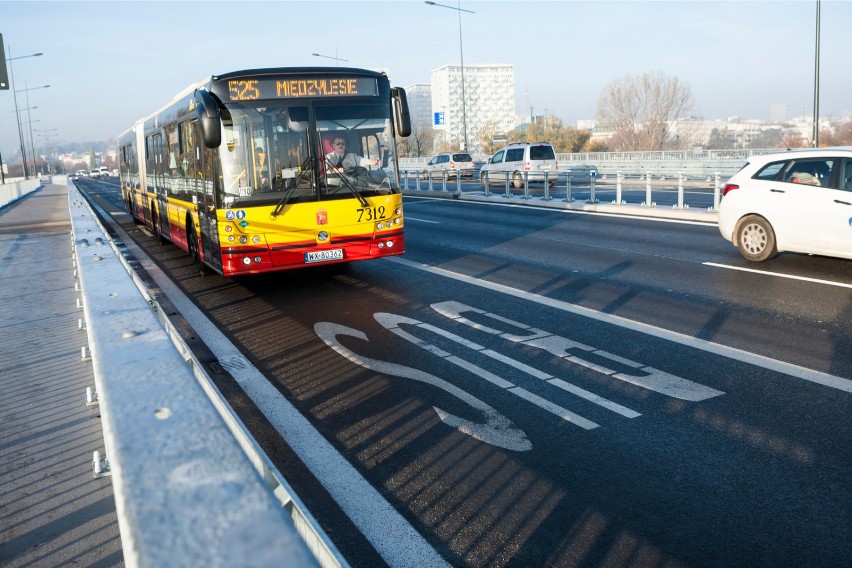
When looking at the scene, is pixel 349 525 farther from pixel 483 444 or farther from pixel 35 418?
pixel 35 418

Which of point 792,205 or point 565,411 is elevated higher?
point 792,205

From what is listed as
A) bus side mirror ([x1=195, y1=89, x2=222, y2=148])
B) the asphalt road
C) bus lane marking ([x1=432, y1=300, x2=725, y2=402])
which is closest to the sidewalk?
the asphalt road

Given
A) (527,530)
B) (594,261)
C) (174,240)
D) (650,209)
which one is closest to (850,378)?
(527,530)

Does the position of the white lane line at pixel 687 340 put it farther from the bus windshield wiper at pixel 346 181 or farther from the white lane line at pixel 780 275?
the white lane line at pixel 780 275

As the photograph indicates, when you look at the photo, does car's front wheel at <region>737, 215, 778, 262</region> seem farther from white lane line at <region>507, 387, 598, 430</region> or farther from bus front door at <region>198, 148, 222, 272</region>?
bus front door at <region>198, 148, 222, 272</region>

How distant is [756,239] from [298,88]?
722 centimetres

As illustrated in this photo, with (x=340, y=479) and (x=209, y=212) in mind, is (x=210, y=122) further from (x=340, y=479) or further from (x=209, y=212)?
(x=340, y=479)

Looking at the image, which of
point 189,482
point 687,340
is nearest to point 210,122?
point 687,340

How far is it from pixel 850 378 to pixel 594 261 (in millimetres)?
7191

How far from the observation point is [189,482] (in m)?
1.96

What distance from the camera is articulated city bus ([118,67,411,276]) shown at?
10.7 metres

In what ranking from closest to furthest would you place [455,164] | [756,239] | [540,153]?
[756,239]
[540,153]
[455,164]

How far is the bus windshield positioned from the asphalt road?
147 centimetres

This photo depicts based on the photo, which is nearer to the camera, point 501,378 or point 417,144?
point 501,378
